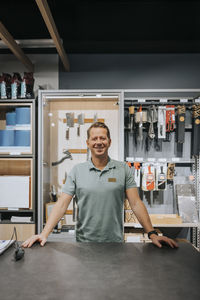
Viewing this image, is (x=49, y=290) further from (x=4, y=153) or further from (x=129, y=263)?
(x=4, y=153)

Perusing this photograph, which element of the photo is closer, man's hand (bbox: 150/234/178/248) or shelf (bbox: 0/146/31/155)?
man's hand (bbox: 150/234/178/248)

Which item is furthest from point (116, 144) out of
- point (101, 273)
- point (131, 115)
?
point (101, 273)

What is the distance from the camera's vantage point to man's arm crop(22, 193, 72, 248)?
130 centimetres

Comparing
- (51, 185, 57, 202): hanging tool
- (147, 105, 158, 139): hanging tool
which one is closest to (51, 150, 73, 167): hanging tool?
(51, 185, 57, 202): hanging tool

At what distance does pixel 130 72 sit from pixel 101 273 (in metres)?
2.99

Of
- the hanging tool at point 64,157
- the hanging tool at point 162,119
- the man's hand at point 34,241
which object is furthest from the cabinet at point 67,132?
the man's hand at point 34,241

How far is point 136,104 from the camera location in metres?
3.26

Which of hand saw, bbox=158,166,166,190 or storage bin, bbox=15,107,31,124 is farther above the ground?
storage bin, bbox=15,107,31,124

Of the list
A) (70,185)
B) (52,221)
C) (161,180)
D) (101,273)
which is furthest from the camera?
(161,180)

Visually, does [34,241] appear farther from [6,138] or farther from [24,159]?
[6,138]

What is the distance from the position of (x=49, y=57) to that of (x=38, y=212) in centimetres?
222

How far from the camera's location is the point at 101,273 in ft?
3.16

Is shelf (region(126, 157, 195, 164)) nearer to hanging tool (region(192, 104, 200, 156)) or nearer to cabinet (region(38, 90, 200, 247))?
cabinet (region(38, 90, 200, 247))
